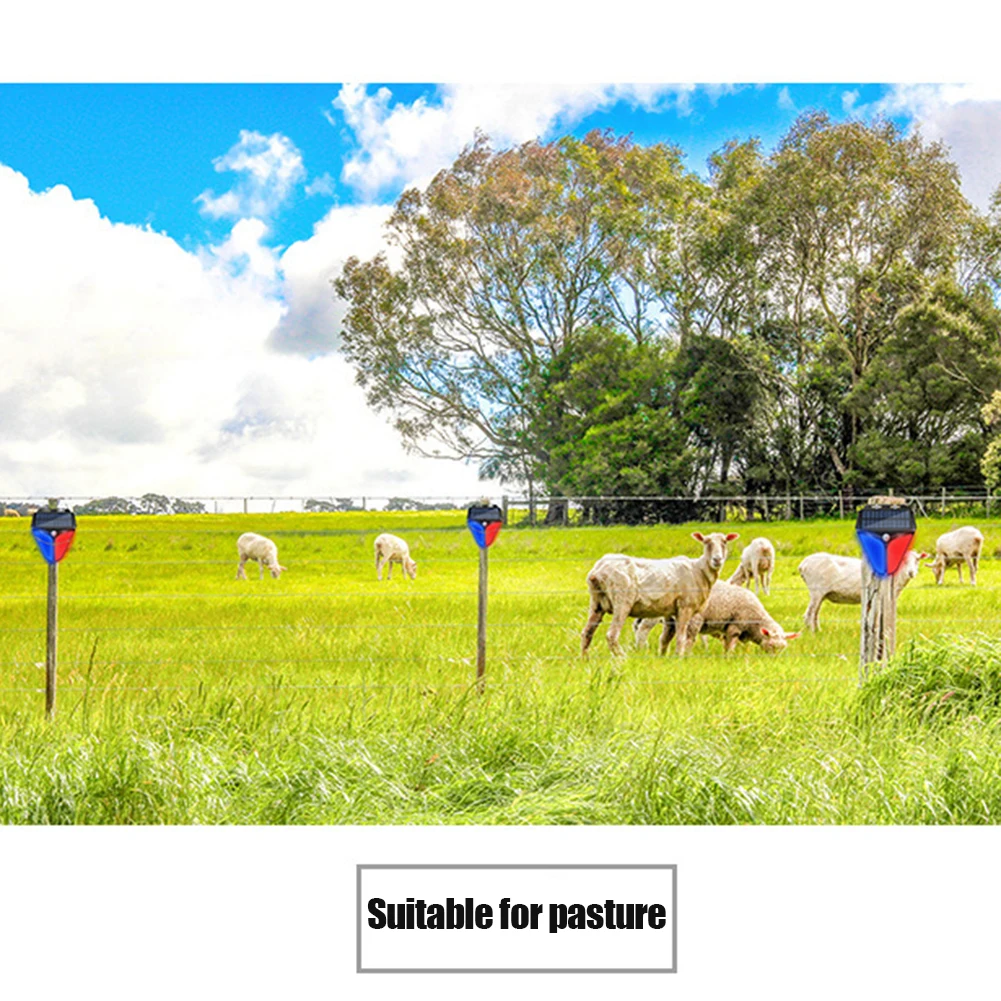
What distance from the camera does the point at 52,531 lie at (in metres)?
4.13

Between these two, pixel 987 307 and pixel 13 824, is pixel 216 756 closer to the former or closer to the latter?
pixel 13 824

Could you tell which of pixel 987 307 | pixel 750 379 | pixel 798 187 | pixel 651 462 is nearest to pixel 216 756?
pixel 651 462

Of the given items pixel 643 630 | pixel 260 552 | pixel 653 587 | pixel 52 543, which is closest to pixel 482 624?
pixel 653 587

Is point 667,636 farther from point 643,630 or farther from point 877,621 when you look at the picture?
point 877,621

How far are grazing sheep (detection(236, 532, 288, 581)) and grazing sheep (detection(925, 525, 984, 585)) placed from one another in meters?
6.70

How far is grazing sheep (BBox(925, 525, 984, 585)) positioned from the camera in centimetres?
932

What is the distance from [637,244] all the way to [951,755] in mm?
8805

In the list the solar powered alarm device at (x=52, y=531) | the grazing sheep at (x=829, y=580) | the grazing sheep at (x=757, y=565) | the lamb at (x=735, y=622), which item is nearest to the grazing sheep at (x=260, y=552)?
the grazing sheep at (x=757, y=565)

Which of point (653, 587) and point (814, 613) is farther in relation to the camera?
point (814, 613)

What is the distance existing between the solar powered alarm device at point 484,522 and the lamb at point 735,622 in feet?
5.70

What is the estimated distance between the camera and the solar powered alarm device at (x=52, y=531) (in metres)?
4.12

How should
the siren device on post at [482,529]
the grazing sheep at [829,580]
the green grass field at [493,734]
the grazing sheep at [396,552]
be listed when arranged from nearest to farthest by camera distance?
1. the green grass field at [493,734]
2. the siren device on post at [482,529]
3. the grazing sheep at [829,580]
4. the grazing sheep at [396,552]

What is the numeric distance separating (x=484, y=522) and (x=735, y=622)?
2113mm

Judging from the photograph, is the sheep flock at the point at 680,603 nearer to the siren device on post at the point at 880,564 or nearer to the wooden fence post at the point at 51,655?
the siren device on post at the point at 880,564
